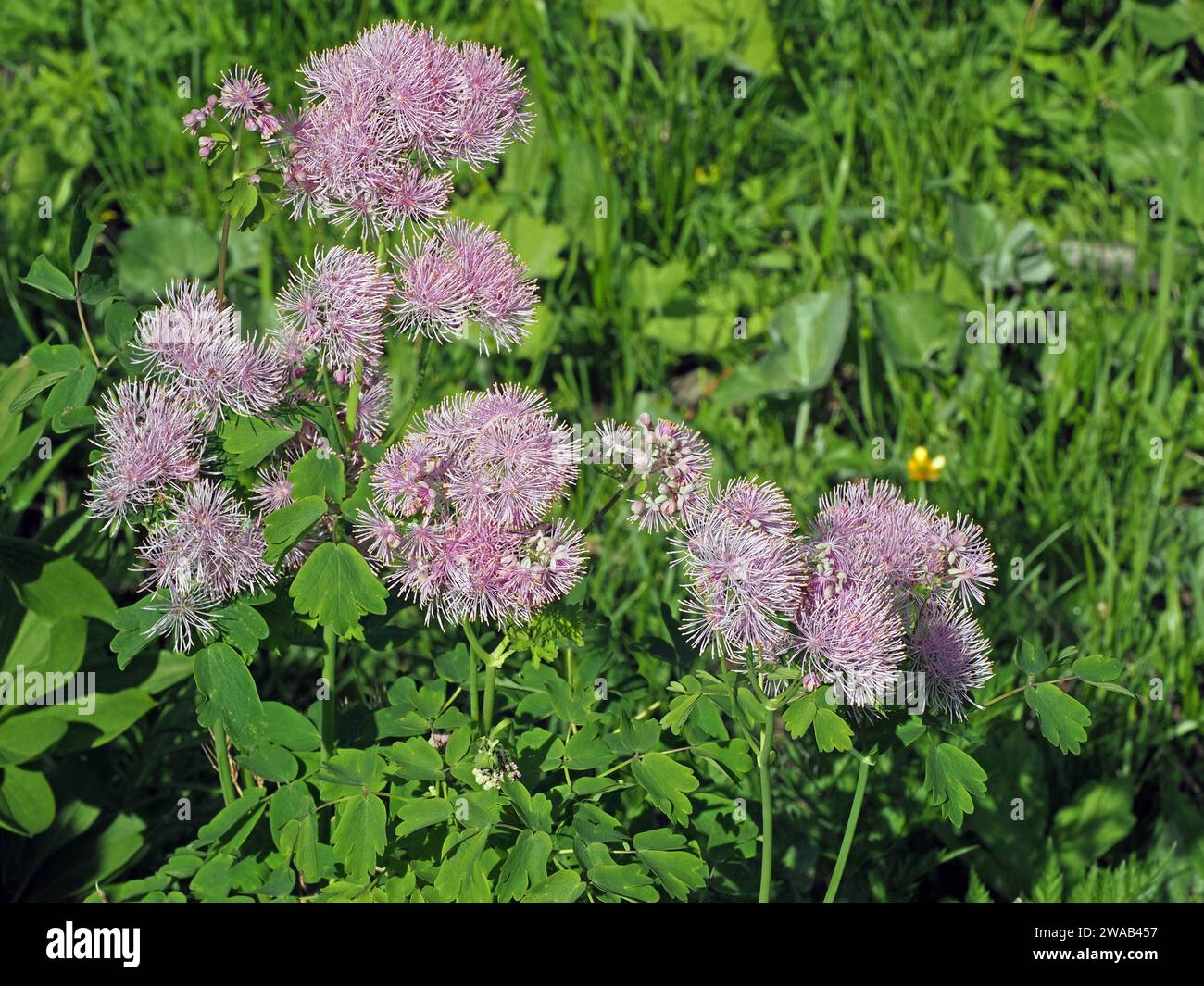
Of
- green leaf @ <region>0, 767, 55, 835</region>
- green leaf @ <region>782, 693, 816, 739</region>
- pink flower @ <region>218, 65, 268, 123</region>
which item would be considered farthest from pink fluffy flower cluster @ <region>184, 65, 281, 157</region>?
green leaf @ <region>0, 767, 55, 835</region>

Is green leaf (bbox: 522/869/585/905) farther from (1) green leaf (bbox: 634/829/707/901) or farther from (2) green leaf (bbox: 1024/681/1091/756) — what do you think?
(2) green leaf (bbox: 1024/681/1091/756)

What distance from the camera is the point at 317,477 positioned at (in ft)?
5.33

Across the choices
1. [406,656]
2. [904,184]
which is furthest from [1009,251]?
[406,656]

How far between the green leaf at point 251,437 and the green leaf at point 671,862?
678 millimetres

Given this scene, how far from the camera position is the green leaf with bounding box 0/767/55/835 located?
2.06 m

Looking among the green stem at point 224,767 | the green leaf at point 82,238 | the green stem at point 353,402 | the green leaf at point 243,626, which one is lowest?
the green stem at point 224,767

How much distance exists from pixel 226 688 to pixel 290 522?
25 centimetres

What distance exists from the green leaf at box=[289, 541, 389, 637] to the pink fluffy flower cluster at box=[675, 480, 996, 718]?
1.25 feet

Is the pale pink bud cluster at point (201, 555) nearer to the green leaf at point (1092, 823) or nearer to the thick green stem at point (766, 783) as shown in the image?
the thick green stem at point (766, 783)

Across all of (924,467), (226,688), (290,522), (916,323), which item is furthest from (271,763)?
(916,323)

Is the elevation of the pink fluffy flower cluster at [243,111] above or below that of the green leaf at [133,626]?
above

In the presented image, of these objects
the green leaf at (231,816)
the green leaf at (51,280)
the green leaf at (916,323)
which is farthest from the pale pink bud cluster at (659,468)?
the green leaf at (916,323)

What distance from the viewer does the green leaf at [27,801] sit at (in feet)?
6.77

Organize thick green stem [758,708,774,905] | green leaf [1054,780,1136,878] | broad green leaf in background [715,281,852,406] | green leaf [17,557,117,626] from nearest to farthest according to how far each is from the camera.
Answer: thick green stem [758,708,774,905], green leaf [17,557,117,626], green leaf [1054,780,1136,878], broad green leaf in background [715,281,852,406]
